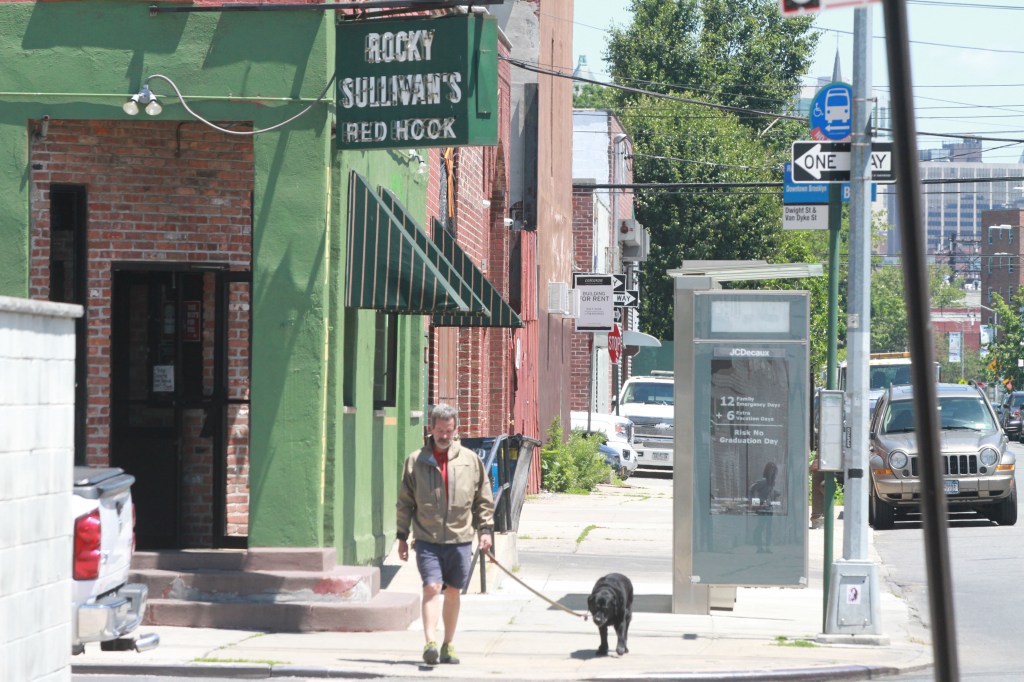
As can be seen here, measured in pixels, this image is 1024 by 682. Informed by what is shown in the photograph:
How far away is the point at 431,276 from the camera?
1227cm

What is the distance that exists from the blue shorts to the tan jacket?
0.17 feet

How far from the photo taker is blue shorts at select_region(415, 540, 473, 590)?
10305 mm

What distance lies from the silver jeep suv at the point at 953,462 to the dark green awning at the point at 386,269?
355 inches

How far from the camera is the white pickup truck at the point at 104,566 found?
757 cm

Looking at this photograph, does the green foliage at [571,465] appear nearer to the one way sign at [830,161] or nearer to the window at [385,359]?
the window at [385,359]

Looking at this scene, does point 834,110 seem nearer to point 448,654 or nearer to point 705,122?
point 448,654

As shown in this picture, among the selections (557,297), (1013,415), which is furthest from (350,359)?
(1013,415)

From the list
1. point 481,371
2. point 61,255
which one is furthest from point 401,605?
A: point 481,371

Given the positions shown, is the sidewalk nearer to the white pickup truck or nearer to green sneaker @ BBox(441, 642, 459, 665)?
green sneaker @ BBox(441, 642, 459, 665)

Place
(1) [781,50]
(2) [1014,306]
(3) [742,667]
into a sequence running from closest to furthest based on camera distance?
(3) [742,667] → (1) [781,50] → (2) [1014,306]

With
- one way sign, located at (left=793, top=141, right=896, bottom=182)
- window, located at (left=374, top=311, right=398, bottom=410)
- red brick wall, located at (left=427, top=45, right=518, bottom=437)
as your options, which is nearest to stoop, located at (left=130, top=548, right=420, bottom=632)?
window, located at (left=374, top=311, right=398, bottom=410)

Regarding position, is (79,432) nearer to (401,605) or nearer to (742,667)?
(401,605)

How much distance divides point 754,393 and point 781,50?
55542mm

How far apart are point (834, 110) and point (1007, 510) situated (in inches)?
410
